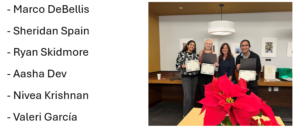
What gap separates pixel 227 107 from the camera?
60cm

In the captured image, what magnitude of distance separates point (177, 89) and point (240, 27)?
2.07 metres

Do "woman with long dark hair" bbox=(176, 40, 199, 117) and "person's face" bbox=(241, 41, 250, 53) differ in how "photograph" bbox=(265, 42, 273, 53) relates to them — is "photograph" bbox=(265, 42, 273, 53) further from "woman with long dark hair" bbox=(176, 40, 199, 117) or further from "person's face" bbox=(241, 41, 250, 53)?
"woman with long dark hair" bbox=(176, 40, 199, 117)

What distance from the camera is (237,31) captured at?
454 cm

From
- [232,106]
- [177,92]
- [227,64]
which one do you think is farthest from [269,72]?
[232,106]

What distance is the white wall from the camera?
436 cm

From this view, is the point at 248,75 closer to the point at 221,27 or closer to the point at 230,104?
the point at 221,27

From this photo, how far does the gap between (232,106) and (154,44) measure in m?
4.09

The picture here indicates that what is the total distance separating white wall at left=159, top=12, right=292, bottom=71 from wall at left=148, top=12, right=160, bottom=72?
17cm

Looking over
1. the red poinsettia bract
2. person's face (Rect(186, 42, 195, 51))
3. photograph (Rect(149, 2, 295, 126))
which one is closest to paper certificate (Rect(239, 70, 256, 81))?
photograph (Rect(149, 2, 295, 126))

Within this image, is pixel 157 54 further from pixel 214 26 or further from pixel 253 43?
pixel 253 43

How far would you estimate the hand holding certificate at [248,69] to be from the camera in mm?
2641

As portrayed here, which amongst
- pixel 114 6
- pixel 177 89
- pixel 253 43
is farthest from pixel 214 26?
pixel 114 6

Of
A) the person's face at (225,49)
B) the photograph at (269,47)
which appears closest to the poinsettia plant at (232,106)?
the person's face at (225,49)

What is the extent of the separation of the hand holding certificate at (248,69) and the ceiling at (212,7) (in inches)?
61.3
